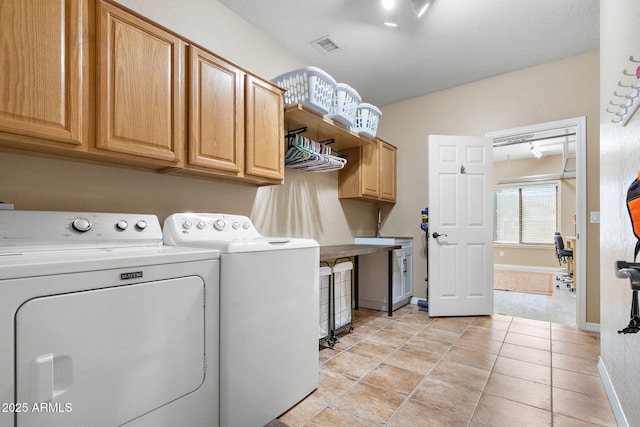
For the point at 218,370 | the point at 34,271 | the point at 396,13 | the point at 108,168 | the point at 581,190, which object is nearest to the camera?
the point at 34,271

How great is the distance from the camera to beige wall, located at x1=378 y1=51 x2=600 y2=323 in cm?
302

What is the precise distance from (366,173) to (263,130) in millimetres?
1718

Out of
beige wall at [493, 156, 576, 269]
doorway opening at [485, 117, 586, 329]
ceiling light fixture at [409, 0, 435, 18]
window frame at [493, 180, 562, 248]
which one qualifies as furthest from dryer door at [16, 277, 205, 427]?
window frame at [493, 180, 562, 248]

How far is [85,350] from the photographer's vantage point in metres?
0.99

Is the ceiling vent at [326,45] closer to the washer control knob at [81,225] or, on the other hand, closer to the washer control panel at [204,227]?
the washer control panel at [204,227]

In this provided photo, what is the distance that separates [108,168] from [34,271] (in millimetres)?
997

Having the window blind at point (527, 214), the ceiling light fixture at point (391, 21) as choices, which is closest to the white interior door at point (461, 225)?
the ceiling light fixture at point (391, 21)

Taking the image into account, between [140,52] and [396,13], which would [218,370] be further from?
[396,13]

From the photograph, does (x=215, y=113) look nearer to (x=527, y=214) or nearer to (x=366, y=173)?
(x=366, y=173)

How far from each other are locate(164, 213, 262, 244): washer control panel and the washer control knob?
1.22ft

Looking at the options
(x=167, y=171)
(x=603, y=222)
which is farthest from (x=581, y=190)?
(x=167, y=171)

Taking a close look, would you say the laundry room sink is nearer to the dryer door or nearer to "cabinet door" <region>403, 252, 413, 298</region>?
"cabinet door" <region>403, 252, 413, 298</region>

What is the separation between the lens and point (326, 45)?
9.66ft

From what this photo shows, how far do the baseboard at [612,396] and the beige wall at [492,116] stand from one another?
4.27ft
